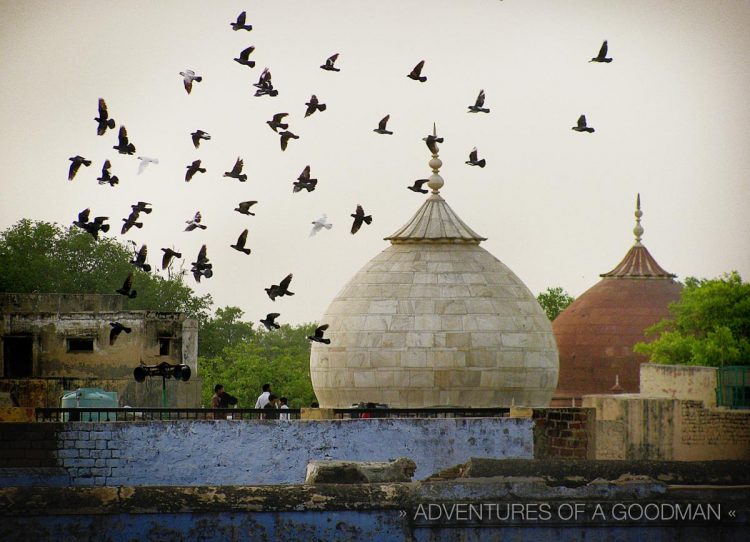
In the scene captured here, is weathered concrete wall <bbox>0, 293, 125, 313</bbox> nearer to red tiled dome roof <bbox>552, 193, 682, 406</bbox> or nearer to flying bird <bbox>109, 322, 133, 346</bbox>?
flying bird <bbox>109, 322, 133, 346</bbox>

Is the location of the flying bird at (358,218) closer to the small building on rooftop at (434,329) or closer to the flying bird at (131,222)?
the flying bird at (131,222)

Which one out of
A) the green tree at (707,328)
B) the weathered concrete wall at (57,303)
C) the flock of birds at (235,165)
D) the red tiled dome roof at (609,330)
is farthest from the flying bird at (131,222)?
the red tiled dome roof at (609,330)

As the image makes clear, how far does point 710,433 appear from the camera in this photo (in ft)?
88.3

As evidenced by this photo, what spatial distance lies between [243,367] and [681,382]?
24.0m

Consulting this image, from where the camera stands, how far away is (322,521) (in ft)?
43.7

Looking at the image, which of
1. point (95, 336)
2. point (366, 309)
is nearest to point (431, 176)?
point (366, 309)

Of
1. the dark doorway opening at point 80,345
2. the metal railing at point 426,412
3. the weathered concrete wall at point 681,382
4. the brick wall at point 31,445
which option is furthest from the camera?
the dark doorway opening at point 80,345

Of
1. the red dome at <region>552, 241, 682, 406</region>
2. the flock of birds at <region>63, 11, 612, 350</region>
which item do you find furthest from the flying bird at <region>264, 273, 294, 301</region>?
the red dome at <region>552, 241, 682, 406</region>

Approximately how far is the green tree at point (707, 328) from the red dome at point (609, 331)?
3.86 feet

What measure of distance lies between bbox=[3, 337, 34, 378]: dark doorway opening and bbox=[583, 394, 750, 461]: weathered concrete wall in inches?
411

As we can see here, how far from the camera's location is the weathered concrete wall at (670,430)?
26203 millimetres

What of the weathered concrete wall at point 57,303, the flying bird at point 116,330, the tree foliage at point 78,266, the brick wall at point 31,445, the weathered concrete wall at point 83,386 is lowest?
the brick wall at point 31,445

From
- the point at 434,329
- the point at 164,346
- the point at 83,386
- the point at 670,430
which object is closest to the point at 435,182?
the point at 434,329

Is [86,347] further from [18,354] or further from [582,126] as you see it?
[582,126]
